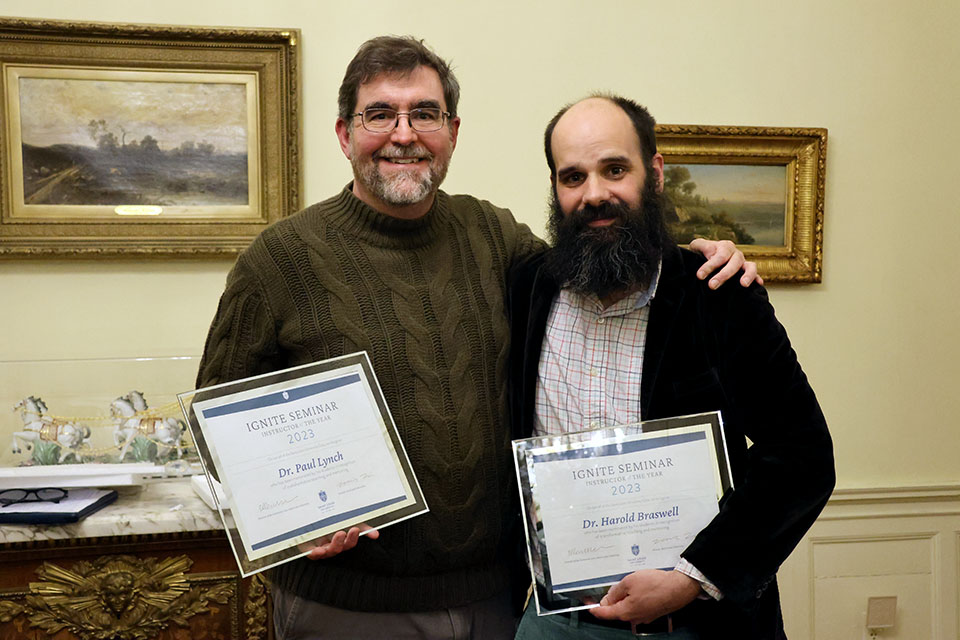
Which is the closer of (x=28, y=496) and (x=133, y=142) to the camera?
(x=28, y=496)

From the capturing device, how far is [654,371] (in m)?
1.84

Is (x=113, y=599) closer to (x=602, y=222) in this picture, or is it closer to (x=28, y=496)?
(x=28, y=496)

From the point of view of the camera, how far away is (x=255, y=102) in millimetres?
3105

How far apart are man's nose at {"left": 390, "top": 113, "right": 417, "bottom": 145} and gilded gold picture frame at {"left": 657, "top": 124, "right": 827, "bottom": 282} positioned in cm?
171

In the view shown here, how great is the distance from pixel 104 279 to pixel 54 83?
71 cm

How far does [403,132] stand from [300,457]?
0.79m

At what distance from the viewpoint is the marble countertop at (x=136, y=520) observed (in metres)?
2.32

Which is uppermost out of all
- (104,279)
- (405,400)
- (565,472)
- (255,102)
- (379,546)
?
(255,102)

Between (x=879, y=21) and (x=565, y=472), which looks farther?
(x=879, y=21)

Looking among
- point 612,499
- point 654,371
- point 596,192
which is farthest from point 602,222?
point 612,499

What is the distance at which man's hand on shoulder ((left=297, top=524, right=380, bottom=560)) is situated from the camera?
1.76 m

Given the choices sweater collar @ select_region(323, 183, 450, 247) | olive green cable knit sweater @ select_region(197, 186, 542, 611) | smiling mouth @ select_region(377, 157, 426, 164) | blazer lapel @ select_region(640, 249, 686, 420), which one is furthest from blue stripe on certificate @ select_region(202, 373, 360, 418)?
blazer lapel @ select_region(640, 249, 686, 420)

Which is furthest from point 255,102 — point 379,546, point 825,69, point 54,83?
point 825,69

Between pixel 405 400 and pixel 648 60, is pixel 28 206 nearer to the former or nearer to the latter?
pixel 405 400
